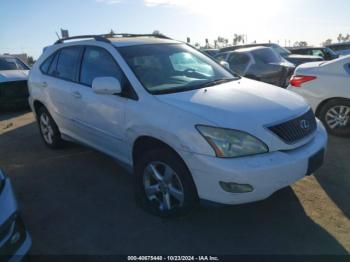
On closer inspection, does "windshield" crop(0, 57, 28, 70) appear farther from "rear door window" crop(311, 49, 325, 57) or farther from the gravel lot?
"rear door window" crop(311, 49, 325, 57)

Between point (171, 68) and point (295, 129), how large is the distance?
62.4 inches

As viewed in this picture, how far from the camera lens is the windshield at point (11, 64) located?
1057cm

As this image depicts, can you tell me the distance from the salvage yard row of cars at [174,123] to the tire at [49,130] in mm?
225

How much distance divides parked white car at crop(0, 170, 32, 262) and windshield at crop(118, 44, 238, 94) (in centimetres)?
162

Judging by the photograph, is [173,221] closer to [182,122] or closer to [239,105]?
[182,122]

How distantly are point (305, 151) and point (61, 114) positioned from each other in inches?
133

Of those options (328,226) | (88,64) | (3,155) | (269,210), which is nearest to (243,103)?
(269,210)

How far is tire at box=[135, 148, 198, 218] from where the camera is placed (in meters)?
3.09

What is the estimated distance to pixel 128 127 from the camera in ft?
11.7

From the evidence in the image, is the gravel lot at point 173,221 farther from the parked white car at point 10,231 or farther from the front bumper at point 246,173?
the parked white car at point 10,231

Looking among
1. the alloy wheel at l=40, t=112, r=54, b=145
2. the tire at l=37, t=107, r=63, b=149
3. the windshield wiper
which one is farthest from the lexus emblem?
the alloy wheel at l=40, t=112, r=54, b=145

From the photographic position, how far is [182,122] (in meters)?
3.00

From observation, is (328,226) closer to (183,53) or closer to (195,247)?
(195,247)

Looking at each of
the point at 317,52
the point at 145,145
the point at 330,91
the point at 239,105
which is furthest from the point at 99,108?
the point at 317,52
